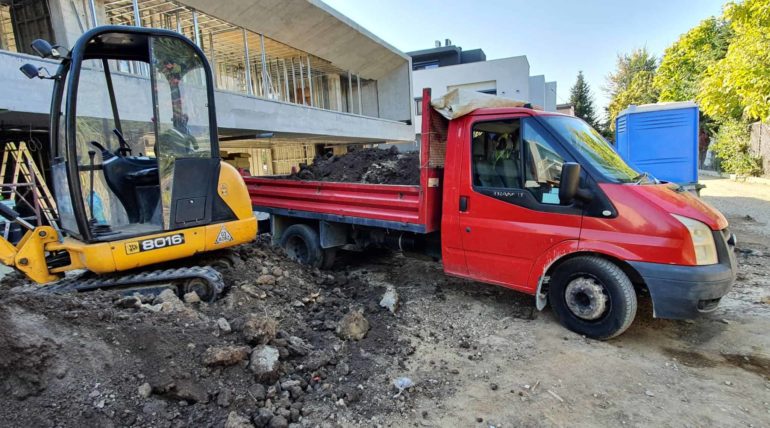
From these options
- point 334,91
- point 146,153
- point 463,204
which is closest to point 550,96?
point 334,91

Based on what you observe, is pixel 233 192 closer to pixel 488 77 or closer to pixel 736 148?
pixel 736 148

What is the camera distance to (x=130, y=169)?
488 cm

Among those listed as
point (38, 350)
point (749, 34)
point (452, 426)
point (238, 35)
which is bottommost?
point (452, 426)

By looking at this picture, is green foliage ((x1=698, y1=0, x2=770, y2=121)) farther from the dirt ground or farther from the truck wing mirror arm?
the truck wing mirror arm

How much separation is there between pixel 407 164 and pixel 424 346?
3.40 metres

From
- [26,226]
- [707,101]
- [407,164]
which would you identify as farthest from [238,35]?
[707,101]

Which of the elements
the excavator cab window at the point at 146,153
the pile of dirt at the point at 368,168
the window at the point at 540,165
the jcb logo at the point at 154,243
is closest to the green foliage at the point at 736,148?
the pile of dirt at the point at 368,168

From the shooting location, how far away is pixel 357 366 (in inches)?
135

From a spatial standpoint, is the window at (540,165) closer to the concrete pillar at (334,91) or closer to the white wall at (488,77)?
the concrete pillar at (334,91)

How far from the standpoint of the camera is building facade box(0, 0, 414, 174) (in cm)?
904

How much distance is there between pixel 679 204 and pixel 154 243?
15.8ft

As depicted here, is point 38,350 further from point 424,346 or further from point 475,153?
point 475,153

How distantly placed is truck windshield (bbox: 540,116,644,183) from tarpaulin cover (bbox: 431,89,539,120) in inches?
16.8

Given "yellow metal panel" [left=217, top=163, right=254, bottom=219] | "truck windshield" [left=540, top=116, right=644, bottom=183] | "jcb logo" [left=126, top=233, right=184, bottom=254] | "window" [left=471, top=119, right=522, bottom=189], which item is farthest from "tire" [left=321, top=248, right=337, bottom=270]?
"truck windshield" [left=540, top=116, right=644, bottom=183]
